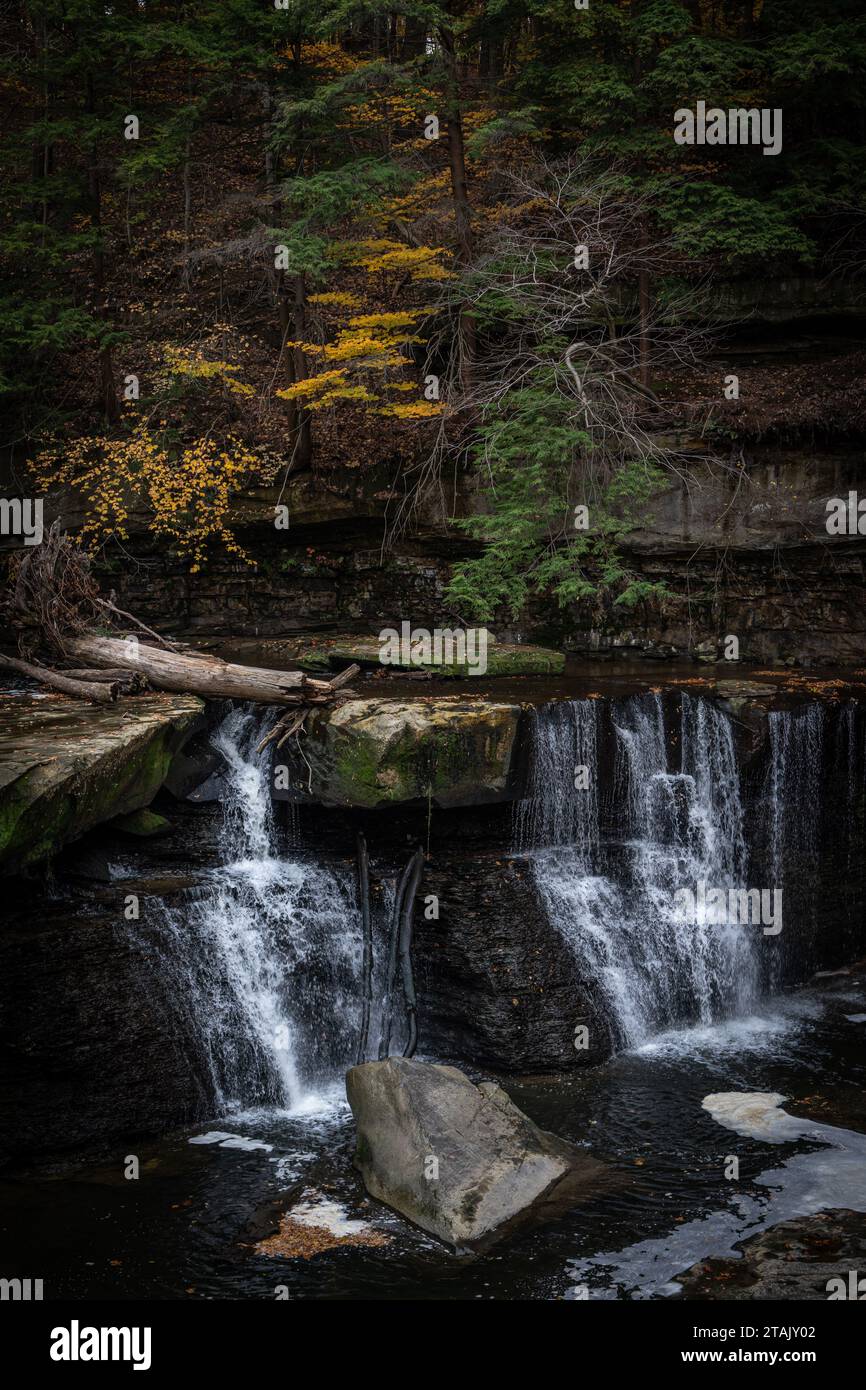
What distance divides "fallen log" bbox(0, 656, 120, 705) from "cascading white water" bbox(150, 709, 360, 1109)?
142 centimetres

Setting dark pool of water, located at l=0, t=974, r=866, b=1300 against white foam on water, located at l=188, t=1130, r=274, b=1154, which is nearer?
dark pool of water, located at l=0, t=974, r=866, b=1300

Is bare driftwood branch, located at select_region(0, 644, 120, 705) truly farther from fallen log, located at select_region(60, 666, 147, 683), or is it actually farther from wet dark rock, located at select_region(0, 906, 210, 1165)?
wet dark rock, located at select_region(0, 906, 210, 1165)

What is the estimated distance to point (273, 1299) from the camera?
238 inches

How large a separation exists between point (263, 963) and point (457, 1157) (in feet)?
9.14

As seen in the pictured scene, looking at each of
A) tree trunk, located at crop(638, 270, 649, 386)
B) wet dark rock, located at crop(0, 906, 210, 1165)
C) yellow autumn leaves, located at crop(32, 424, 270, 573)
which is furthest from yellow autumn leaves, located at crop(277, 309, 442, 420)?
wet dark rock, located at crop(0, 906, 210, 1165)

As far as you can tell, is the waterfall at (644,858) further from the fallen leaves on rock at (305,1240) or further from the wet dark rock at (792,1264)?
the fallen leaves on rock at (305,1240)

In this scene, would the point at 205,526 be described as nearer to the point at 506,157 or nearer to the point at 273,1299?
the point at 506,157

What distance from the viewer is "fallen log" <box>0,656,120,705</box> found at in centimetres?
1031

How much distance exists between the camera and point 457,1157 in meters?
7.06

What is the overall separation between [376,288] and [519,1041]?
11.9 m

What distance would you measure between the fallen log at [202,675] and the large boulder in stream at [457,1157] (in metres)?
3.69

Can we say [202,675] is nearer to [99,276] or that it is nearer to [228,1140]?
Result: [228,1140]

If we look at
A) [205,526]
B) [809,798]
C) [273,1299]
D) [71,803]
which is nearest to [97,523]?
[205,526]

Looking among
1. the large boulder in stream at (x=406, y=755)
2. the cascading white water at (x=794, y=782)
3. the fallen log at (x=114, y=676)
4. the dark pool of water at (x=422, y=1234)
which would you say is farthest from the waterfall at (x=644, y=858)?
the fallen log at (x=114, y=676)
